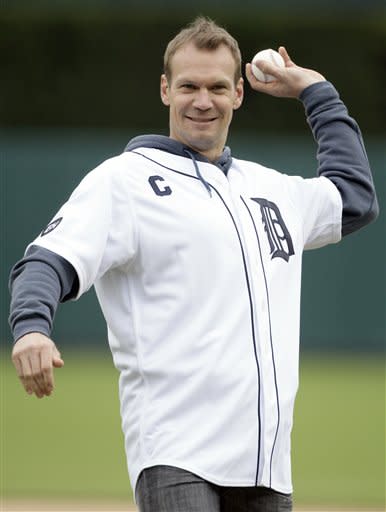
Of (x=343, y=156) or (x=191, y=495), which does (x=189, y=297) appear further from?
(x=343, y=156)

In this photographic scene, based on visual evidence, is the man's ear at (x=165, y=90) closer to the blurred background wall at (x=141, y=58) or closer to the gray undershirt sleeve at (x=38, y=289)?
the gray undershirt sleeve at (x=38, y=289)

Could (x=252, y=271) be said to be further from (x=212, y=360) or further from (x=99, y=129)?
(x=99, y=129)

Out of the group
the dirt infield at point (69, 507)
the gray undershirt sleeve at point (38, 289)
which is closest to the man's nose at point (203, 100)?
the gray undershirt sleeve at point (38, 289)

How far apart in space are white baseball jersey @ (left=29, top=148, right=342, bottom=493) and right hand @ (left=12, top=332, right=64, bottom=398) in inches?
12.2

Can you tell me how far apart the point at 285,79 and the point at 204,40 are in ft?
2.16

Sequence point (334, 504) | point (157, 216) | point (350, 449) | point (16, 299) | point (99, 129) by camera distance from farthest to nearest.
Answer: point (99, 129)
point (350, 449)
point (334, 504)
point (157, 216)
point (16, 299)

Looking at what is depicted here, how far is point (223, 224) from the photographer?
3502 millimetres

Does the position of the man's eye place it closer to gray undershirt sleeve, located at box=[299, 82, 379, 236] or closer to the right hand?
gray undershirt sleeve, located at box=[299, 82, 379, 236]

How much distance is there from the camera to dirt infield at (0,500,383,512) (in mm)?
6855

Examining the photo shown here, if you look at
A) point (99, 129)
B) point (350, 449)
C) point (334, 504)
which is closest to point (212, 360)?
point (334, 504)

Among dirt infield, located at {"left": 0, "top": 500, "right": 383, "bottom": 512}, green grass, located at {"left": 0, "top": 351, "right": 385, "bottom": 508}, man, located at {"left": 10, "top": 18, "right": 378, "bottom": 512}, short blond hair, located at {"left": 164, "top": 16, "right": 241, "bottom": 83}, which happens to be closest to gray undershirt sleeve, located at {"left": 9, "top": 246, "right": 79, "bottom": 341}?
man, located at {"left": 10, "top": 18, "right": 378, "bottom": 512}

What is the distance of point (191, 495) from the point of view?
3.27 metres

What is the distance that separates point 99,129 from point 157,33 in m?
1.66

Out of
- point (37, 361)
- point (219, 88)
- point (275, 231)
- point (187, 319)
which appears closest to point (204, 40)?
point (219, 88)
